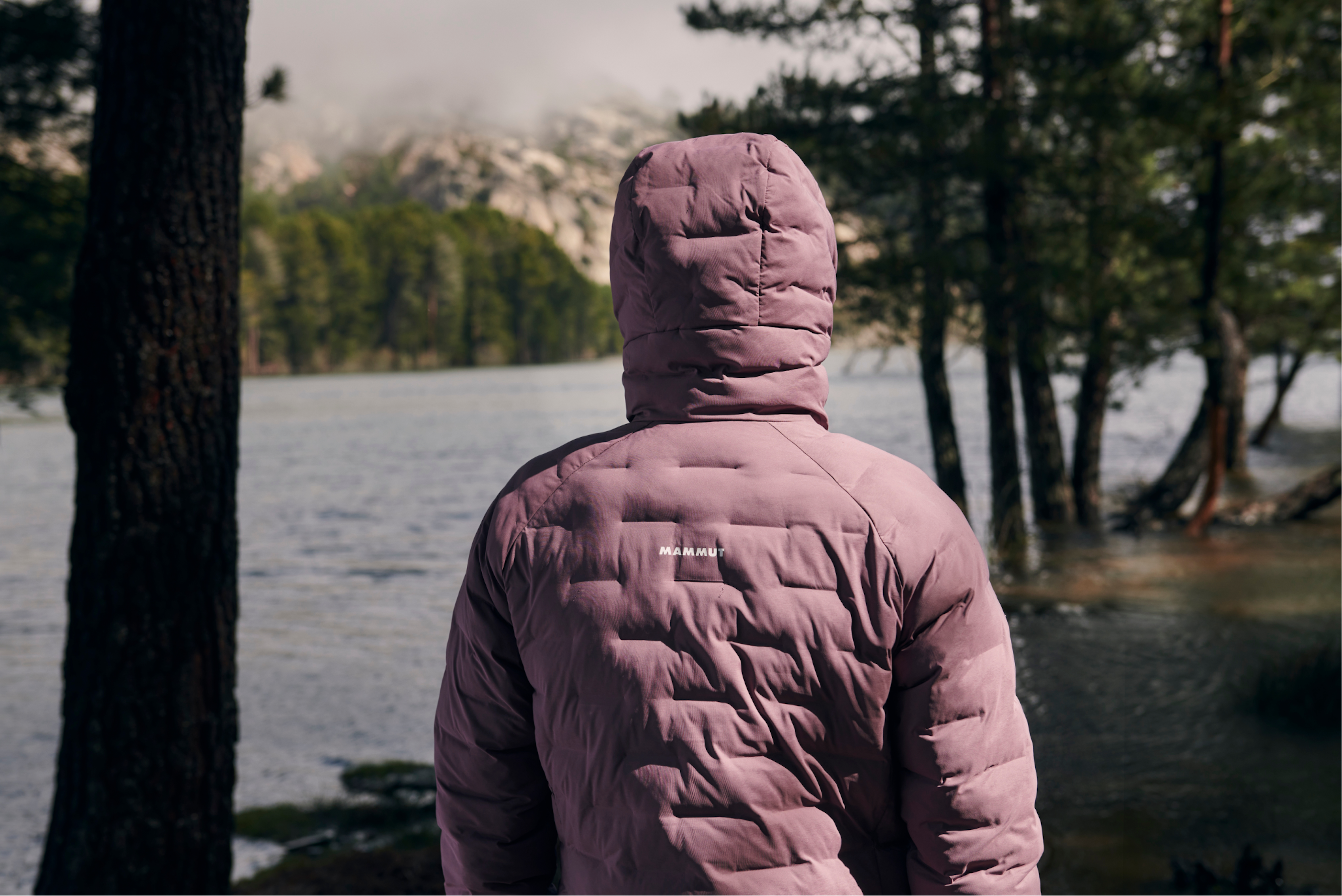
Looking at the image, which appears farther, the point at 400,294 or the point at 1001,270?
the point at 400,294

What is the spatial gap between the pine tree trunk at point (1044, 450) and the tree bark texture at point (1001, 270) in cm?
41

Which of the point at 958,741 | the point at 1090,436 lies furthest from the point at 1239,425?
the point at 958,741

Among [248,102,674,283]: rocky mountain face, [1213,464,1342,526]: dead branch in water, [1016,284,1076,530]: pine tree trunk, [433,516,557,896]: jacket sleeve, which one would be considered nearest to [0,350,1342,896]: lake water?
[1213,464,1342,526]: dead branch in water

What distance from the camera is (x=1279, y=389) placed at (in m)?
22.0

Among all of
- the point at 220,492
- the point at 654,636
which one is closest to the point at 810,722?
the point at 654,636

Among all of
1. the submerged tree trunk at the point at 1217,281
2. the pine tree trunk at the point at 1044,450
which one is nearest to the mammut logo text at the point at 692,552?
the submerged tree trunk at the point at 1217,281

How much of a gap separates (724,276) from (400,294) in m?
85.7

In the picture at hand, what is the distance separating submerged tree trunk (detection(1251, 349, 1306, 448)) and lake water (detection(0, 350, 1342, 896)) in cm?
75

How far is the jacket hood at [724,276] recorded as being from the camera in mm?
1399

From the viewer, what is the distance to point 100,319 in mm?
3219

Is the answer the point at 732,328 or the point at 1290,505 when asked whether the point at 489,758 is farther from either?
the point at 1290,505

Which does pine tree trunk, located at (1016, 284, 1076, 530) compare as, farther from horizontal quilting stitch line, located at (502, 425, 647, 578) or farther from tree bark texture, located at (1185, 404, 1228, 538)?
horizontal quilting stitch line, located at (502, 425, 647, 578)

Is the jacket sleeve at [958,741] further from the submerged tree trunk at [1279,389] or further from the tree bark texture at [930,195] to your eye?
the submerged tree trunk at [1279,389]

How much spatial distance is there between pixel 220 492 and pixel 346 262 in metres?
82.5
